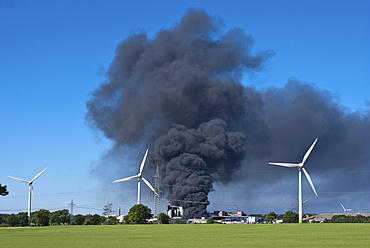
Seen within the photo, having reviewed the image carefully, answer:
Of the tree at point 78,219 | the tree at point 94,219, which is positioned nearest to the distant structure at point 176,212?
the tree at point 94,219

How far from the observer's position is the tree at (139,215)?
100875mm

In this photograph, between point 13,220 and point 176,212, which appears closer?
point 13,220

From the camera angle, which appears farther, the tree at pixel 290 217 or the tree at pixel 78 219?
the tree at pixel 290 217

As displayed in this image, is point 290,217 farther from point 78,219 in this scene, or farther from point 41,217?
point 41,217

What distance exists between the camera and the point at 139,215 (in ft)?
331

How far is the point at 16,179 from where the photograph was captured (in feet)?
356

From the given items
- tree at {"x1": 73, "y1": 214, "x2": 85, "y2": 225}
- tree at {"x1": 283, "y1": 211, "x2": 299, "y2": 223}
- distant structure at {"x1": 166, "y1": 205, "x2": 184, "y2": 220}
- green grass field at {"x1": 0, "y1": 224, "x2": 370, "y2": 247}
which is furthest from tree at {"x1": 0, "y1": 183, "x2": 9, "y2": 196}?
tree at {"x1": 283, "y1": 211, "x2": 299, "y2": 223}

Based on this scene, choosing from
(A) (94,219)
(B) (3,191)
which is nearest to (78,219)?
(A) (94,219)

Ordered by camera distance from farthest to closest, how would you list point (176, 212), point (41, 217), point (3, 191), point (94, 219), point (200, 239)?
point (176, 212) → point (94, 219) → point (41, 217) → point (3, 191) → point (200, 239)

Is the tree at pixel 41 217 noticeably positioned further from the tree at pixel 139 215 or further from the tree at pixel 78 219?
the tree at pixel 139 215

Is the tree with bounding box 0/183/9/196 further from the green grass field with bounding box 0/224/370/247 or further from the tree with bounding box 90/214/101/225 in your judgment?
the tree with bounding box 90/214/101/225

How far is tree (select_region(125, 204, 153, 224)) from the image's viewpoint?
10088cm

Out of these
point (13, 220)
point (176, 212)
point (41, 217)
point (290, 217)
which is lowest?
point (290, 217)

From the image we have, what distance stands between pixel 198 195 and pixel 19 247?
318 feet
